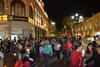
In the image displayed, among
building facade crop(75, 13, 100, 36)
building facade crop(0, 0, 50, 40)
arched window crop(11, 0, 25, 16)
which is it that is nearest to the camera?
building facade crop(0, 0, 50, 40)

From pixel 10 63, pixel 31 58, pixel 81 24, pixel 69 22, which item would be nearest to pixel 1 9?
pixel 10 63

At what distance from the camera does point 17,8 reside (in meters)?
45.2

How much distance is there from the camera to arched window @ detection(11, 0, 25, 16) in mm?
44444

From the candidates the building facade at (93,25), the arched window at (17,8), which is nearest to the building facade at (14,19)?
the arched window at (17,8)

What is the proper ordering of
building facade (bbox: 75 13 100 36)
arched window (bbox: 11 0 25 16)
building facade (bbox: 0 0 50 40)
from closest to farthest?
building facade (bbox: 0 0 50 40) → arched window (bbox: 11 0 25 16) → building facade (bbox: 75 13 100 36)

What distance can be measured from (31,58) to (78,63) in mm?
2712

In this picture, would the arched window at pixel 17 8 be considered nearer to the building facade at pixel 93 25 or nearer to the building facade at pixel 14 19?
the building facade at pixel 14 19

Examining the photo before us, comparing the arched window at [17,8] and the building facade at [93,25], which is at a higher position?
the arched window at [17,8]

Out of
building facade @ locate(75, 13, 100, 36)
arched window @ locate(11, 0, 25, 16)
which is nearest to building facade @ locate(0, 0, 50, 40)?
arched window @ locate(11, 0, 25, 16)

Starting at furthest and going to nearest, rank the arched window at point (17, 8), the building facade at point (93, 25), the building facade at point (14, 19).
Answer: the building facade at point (93, 25)
the arched window at point (17, 8)
the building facade at point (14, 19)

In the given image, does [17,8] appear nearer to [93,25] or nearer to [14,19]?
[14,19]

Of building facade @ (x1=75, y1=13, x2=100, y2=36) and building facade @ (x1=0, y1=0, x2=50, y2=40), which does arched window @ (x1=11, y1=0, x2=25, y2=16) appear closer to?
building facade @ (x1=0, y1=0, x2=50, y2=40)

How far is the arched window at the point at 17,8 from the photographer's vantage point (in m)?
44.4

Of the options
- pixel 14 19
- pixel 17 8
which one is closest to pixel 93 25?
pixel 17 8
